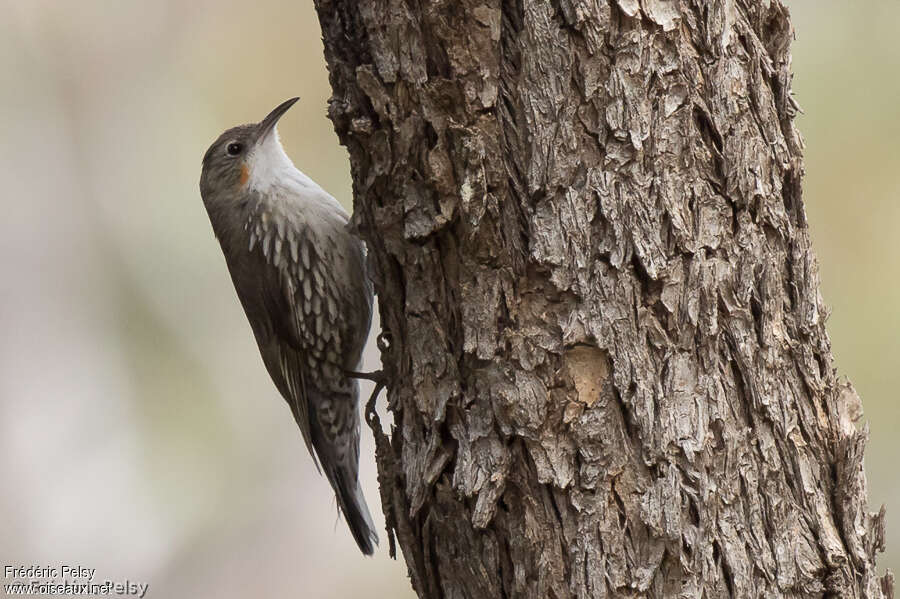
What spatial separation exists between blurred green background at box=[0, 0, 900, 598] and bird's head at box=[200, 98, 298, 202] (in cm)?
260

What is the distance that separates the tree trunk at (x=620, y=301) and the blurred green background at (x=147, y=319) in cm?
446

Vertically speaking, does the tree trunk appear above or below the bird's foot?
above

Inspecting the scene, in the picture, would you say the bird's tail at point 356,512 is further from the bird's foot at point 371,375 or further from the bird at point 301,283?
the bird's foot at point 371,375

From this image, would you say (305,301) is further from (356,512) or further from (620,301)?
(620,301)

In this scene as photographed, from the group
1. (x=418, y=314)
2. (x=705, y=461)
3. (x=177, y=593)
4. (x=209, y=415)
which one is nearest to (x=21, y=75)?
(x=209, y=415)

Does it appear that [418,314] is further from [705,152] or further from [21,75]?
[21,75]

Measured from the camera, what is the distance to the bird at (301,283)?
4.05 metres

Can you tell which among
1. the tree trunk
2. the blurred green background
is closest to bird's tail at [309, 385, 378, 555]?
the tree trunk

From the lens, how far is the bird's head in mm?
4215

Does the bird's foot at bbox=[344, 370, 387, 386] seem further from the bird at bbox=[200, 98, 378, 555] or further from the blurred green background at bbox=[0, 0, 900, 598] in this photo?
the blurred green background at bbox=[0, 0, 900, 598]

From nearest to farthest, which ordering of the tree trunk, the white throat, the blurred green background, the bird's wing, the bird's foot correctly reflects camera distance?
the tree trunk → the bird's foot → the bird's wing → the white throat → the blurred green background

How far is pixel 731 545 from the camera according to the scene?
231 cm

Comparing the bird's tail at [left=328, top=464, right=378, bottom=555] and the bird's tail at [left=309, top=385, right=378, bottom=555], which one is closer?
the bird's tail at [left=328, top=464, right=378, bottom=555]

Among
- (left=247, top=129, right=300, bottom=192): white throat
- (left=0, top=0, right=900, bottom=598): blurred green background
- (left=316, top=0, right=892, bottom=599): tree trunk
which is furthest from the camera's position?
(left=0, top=0, right=900, bottom=598): blurred green background
